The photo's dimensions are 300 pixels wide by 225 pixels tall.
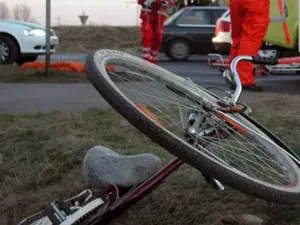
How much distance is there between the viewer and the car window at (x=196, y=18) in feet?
66.5

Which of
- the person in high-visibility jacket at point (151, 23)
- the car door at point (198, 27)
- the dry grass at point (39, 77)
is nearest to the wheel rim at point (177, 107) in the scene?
the dry grass at point (39, 77)

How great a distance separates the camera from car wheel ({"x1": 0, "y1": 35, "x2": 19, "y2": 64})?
14281 mm

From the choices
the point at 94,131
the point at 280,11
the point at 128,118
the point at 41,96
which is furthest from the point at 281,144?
→ the point at 280,11

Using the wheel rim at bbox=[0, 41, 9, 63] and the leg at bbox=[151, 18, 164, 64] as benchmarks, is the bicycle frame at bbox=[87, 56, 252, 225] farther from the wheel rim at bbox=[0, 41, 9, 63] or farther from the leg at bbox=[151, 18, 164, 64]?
the wheel rim at bbox=[0, 41, 9, 63]

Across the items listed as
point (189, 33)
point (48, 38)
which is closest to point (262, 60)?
point (48, 38)

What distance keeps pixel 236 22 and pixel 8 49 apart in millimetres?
7316

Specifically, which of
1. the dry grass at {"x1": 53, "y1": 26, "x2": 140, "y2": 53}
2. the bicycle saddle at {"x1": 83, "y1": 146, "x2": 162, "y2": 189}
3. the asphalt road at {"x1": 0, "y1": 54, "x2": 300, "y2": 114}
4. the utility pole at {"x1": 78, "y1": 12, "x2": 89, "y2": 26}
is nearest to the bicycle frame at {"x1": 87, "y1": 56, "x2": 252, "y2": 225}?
the bicycle saddle at {"x1": 83, "y1": 146, "x2": 162, "y2": 189}

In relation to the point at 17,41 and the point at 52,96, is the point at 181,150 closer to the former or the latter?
the point at 52,96

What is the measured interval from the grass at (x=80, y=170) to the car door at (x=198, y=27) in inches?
538

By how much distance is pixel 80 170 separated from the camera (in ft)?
14.1

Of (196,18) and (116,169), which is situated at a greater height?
(116,169)

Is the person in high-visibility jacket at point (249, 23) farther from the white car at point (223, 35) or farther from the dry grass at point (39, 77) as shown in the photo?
the white car at point (223, 35)

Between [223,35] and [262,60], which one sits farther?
[223,35]

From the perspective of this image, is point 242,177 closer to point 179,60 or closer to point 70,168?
point 70,168
